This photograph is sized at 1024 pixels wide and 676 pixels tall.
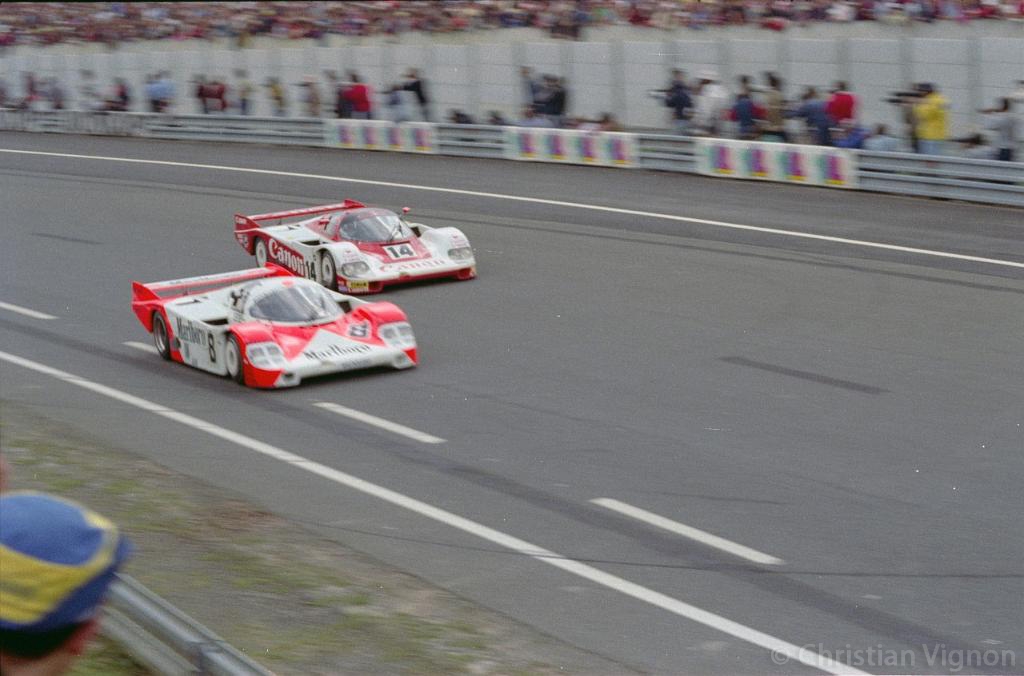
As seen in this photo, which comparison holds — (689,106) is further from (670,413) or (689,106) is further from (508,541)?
(508,541)

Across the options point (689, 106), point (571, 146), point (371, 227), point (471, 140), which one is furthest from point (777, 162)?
point (371, 227)

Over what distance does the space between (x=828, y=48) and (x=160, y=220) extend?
44.0ft

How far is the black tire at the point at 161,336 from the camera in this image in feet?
50.1

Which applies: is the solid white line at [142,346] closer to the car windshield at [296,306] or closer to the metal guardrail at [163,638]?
the car windshield at [296,306]

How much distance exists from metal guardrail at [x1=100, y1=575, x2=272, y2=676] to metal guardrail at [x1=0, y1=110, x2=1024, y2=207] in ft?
63.3

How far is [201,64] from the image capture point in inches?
1625

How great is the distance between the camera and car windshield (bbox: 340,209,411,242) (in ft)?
62.5

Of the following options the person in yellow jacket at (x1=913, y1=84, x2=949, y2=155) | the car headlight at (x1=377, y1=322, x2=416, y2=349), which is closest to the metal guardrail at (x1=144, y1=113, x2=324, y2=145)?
the person in yellow jacket at (x1=913, y1=84, x2=949, y2=155)

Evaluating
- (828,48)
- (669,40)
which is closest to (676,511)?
(828,48)

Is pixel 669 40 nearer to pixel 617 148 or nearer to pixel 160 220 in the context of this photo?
pixel 617 148

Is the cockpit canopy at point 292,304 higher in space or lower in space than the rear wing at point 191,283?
higher

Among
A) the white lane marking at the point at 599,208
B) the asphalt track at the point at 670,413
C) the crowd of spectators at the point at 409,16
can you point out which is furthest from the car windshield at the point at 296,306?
the crowd of spectators at the point at 409,16

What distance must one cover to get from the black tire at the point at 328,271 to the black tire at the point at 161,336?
138 inches

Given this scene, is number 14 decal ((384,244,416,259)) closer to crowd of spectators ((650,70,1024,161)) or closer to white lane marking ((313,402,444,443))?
white lane marking ((313,402,444,443))
